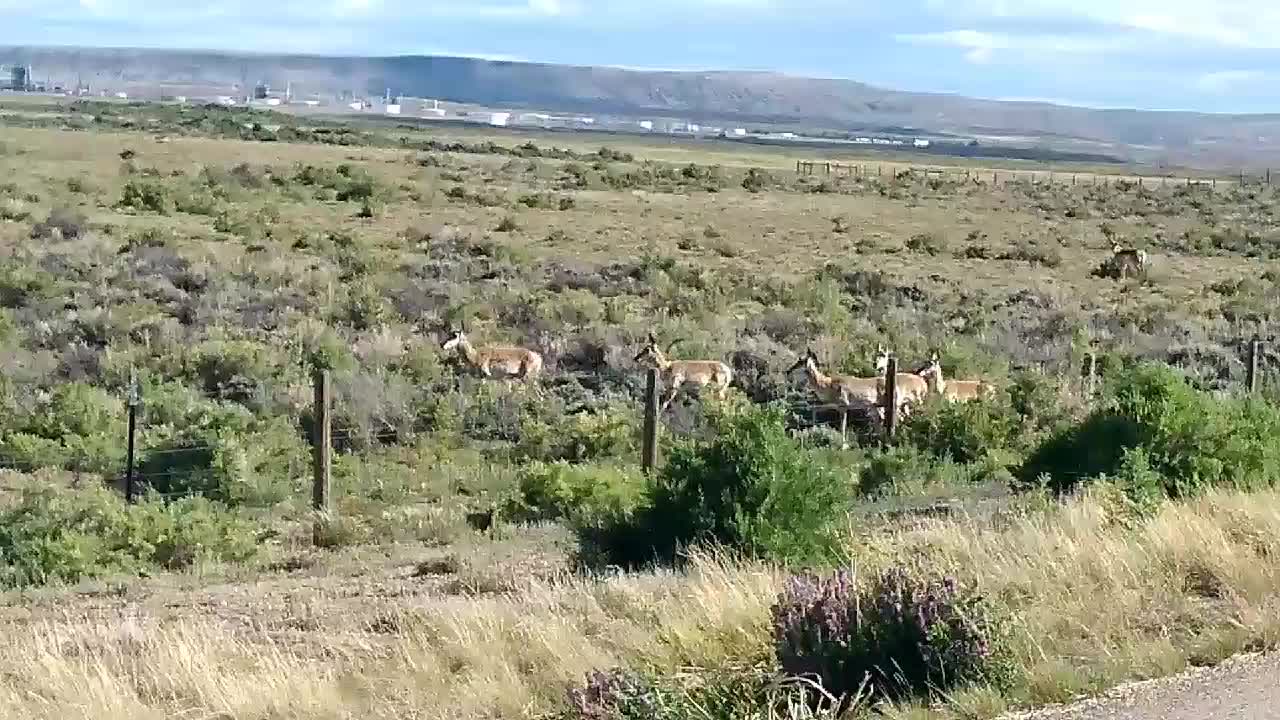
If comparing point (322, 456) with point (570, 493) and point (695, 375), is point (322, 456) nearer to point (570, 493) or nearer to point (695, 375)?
point (570, 493)

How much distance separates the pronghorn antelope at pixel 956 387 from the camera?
18359 millimetres

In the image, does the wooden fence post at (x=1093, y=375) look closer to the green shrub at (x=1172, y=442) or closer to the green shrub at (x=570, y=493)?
the green shrub at (x=1172, y=442)

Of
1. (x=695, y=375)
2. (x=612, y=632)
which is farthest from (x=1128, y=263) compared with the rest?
(x=612, y=632)

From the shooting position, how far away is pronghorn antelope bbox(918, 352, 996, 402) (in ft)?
60.2

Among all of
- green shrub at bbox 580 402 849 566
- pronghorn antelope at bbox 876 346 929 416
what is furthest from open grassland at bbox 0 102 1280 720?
pronghorn antelope at bbox 876 346 929 416

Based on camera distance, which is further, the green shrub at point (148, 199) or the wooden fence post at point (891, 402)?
the green shrub at point (148, 199)

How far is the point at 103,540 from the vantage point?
12.2 m

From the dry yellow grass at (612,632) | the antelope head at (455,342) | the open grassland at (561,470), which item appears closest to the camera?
the dry yellow grass at (612,632)

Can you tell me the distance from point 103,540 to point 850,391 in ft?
29.8

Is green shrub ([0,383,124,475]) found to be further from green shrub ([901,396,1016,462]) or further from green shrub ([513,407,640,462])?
green shrub ([901,396,1016,462])

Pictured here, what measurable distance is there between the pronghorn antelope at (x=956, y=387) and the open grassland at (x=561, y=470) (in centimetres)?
42

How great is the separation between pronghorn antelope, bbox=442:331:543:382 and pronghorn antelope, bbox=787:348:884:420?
3.73 m

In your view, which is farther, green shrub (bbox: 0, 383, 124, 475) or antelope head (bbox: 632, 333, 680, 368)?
antelope head (bbox: 632, 333, 680, 368)

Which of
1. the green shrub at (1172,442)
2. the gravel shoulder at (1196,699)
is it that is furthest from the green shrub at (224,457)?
the gravel shoulder at (1196,699)
